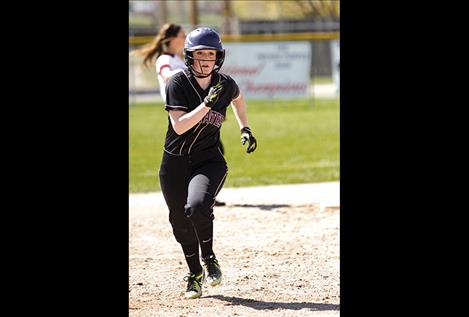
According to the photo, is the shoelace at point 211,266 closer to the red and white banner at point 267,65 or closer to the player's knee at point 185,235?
the player's knee at point 185,235

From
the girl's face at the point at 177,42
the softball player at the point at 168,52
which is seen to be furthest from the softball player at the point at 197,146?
the girl's face at the point at 177,42

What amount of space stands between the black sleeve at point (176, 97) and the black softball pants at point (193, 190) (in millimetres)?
377

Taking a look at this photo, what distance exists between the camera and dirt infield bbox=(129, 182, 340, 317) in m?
6.70

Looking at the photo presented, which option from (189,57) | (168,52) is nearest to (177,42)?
(168,52)

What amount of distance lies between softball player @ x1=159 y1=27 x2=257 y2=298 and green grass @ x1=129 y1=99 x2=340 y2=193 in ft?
21.7

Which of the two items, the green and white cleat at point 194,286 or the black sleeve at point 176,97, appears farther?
the green and white cleat at point 194,286

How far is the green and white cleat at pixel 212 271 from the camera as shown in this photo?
6.91 meters

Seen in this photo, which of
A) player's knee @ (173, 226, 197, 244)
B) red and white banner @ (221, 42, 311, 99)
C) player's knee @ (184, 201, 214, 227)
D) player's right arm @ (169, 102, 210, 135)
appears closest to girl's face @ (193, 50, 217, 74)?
player's right arm @ (169, 102, 210, 135)

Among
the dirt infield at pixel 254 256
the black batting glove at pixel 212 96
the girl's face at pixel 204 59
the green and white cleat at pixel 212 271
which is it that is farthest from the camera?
the green and white cleat at pixel 212 271

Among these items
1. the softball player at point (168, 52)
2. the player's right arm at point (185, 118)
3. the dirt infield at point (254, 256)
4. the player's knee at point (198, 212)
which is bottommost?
the dirt infield at point (254, 256)

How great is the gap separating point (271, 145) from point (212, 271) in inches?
485

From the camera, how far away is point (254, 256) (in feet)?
28.5

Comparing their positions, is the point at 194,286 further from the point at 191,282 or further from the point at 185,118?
the point at 185,118

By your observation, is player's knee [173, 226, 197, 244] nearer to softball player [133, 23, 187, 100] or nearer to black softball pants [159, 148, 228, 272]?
black softball pants [159, 148, 228, 272]
